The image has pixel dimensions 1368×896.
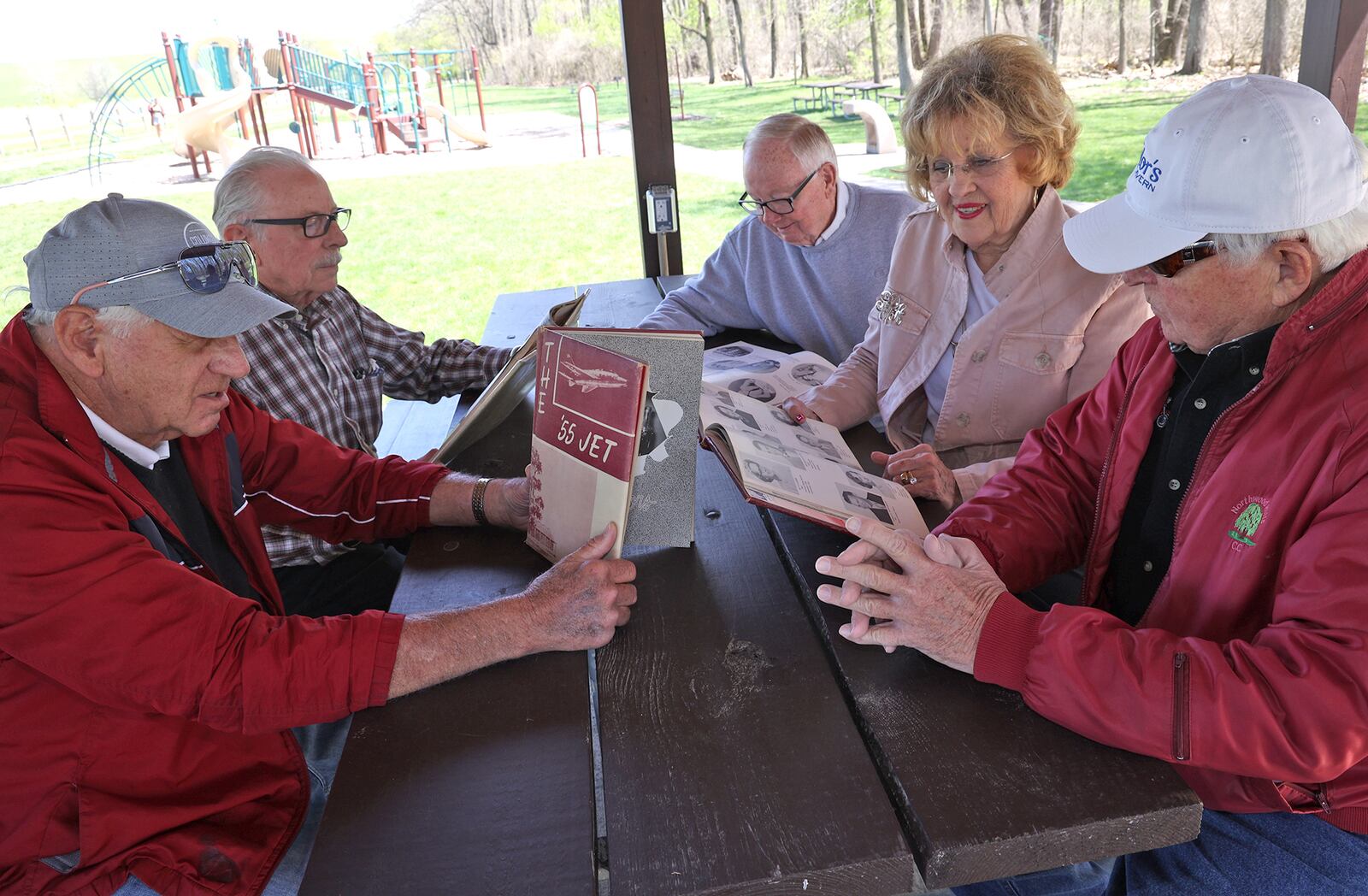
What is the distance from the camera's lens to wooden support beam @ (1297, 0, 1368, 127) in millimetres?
3592

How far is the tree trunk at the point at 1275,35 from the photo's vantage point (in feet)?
21.7

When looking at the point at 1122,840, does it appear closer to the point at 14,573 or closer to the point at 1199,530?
the point at 1199,530

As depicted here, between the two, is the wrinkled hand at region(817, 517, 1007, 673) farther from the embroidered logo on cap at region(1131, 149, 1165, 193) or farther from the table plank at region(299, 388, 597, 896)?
the embroidered logo on cap at region(1131, 149, 1165, 193)

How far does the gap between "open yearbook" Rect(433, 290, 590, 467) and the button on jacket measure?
65cm

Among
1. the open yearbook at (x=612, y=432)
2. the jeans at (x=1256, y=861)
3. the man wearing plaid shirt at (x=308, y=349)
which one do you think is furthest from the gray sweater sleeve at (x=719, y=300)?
the jeans at (x=1256, y=861)

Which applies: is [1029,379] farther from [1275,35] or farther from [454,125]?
[454,125]

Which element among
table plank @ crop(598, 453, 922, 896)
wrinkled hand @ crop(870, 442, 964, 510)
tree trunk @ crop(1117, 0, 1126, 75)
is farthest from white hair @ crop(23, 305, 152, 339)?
tree trunk @ crop(1117, 0, 1126, 75)

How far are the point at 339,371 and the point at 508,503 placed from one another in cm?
93

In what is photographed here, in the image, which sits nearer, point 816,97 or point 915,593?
point 915,593

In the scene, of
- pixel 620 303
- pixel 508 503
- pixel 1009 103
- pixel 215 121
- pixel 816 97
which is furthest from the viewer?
pixel 215 121

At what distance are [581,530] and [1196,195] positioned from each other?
88cm

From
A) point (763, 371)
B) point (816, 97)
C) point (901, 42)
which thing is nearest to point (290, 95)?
point (816, 97)

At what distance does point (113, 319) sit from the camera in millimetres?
Answer: 1197

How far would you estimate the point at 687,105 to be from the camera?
6641mm
